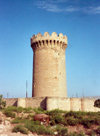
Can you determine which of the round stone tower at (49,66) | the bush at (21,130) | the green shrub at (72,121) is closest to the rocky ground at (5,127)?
the bush at (21,130)

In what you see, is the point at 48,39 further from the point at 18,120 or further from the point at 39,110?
the point at 18,120

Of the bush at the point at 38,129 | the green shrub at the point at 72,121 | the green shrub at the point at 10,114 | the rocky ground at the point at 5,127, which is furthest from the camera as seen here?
the green shrub at the point at 10,114

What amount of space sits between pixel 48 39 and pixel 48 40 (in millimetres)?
165

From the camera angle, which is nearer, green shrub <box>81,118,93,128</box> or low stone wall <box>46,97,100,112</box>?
green shrub <box>81,118,93,128</box>

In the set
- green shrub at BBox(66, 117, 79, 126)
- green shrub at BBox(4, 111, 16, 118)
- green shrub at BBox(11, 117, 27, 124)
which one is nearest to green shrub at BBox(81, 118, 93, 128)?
green shrub at BBox(66, 117, 79, 126)

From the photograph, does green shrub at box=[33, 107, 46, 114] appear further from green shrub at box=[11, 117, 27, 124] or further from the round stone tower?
the round stone tower

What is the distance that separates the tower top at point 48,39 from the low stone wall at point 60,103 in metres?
8.51

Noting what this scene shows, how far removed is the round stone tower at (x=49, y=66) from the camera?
29.3 meters

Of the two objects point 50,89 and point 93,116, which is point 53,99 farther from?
point 93,116

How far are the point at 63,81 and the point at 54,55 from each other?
13.0 ft

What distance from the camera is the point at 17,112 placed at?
24234 mm

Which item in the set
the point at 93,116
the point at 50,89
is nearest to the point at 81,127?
the point at 93,116

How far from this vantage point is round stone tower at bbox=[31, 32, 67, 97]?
96.1 feet

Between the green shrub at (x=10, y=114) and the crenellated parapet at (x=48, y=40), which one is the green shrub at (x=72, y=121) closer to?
the green shrub at (x=10, y=114)
